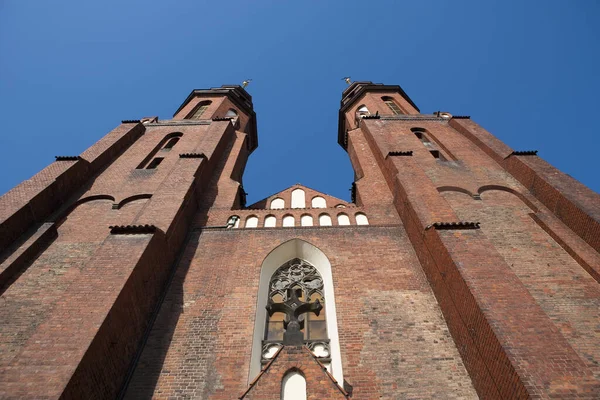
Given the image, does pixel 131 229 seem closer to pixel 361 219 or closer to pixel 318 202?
pixel 361 219

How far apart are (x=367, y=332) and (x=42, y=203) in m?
8.03

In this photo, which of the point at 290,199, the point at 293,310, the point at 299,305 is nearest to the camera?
the point at 293,310

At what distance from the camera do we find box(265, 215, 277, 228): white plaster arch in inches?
400

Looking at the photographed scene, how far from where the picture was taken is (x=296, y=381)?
222 inches

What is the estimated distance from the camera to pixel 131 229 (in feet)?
25.1

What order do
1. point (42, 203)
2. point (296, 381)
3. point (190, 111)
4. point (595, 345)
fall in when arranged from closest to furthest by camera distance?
point (296, 381)
point (595, 345)
point (42, 203)
point (190, 111)

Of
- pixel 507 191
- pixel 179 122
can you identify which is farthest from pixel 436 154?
pixel 179 122

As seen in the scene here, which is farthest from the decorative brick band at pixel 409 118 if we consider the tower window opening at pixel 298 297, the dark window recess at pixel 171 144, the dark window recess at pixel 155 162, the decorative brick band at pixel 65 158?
the decorative brick band at pixel 65 158

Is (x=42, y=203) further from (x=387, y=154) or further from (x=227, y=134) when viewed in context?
(x=387, y=154)

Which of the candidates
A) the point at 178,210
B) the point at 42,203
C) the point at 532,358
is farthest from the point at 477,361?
the point at 42,203

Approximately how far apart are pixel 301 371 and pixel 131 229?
14.1ft

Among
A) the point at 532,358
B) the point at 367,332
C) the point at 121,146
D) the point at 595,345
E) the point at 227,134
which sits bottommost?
the point at 532,358

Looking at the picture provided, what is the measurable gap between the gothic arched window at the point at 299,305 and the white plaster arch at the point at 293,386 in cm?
99

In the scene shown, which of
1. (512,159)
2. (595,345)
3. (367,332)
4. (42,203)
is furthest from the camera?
(512,159)
